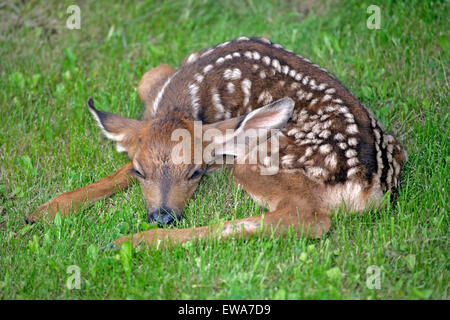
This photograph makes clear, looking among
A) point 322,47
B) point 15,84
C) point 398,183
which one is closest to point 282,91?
point 398,183

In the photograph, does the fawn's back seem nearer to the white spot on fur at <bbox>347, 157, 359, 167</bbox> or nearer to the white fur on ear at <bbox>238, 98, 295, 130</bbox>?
the white spot on fur at <bbox>347, 157, 359, 167</bbox>

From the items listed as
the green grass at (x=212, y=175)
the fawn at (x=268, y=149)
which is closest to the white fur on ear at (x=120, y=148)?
the fawn at (x=268, y=149)

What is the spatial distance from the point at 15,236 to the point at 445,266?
115 inches

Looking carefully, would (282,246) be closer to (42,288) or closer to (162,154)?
(162,154)

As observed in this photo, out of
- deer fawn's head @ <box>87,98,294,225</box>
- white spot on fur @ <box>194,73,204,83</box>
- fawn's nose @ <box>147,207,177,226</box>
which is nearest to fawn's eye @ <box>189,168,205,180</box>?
deer fawn's head @ <box>87,98,294,225</box>

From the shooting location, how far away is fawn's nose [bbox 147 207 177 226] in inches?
164

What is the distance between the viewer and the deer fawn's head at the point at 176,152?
424 centimetres

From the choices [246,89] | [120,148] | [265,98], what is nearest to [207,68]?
[246,89]

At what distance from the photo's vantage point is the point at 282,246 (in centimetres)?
393

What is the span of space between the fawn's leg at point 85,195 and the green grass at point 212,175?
0.08 meters

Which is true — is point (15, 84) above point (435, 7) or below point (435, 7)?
below

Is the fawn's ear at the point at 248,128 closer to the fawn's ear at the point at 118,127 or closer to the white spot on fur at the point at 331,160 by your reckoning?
the white spot on fur at the point at 331,160

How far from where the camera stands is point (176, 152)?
14.0 feet

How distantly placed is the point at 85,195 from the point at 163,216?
72cm
